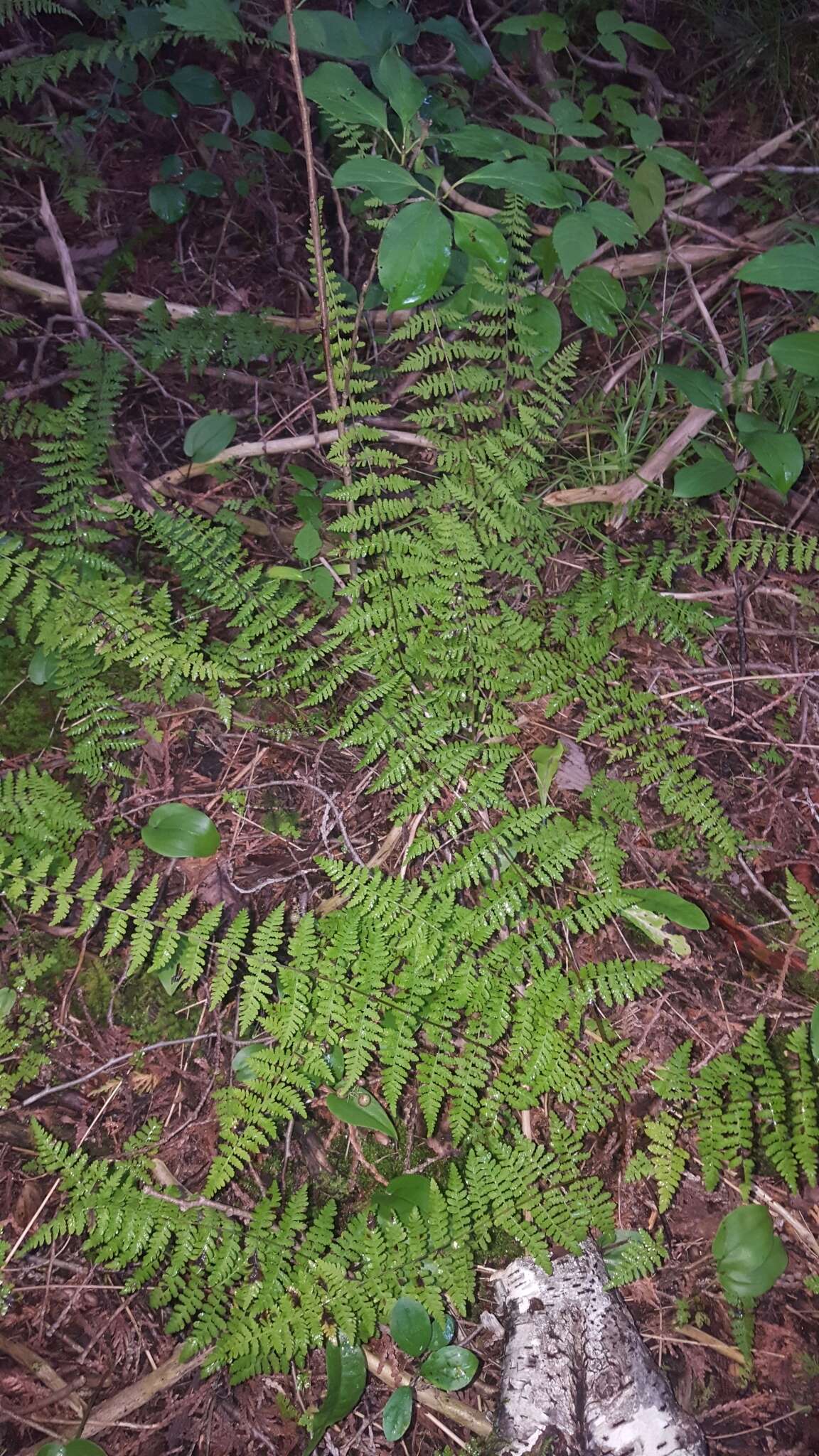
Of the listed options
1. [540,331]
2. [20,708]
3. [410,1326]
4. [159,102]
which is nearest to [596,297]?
[540,331]

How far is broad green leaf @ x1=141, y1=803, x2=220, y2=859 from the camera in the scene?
8.70ft

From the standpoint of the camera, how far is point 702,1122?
252cm

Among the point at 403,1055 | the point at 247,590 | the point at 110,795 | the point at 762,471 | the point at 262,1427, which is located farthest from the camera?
the point at 762,471

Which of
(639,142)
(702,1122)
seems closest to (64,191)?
(639,142)

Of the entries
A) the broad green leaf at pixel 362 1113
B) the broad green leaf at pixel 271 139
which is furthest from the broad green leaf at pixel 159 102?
the broad green leaf at pixel 362 1113

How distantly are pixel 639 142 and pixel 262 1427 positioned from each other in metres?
4.79

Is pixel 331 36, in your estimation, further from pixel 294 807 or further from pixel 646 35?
pixel 294 807

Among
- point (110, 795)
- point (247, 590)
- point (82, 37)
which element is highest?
point (82, 37)

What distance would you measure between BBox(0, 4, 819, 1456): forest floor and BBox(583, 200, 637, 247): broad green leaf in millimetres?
731

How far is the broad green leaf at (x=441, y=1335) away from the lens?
228 cm

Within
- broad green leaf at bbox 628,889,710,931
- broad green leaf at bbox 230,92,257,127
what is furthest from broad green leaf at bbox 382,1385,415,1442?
broad green leaf at bbox 230,92,257,127

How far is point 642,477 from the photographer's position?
140 inches

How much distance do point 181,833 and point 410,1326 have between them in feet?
5.17

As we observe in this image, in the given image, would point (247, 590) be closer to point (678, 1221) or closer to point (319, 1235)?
point (319, 1235)
